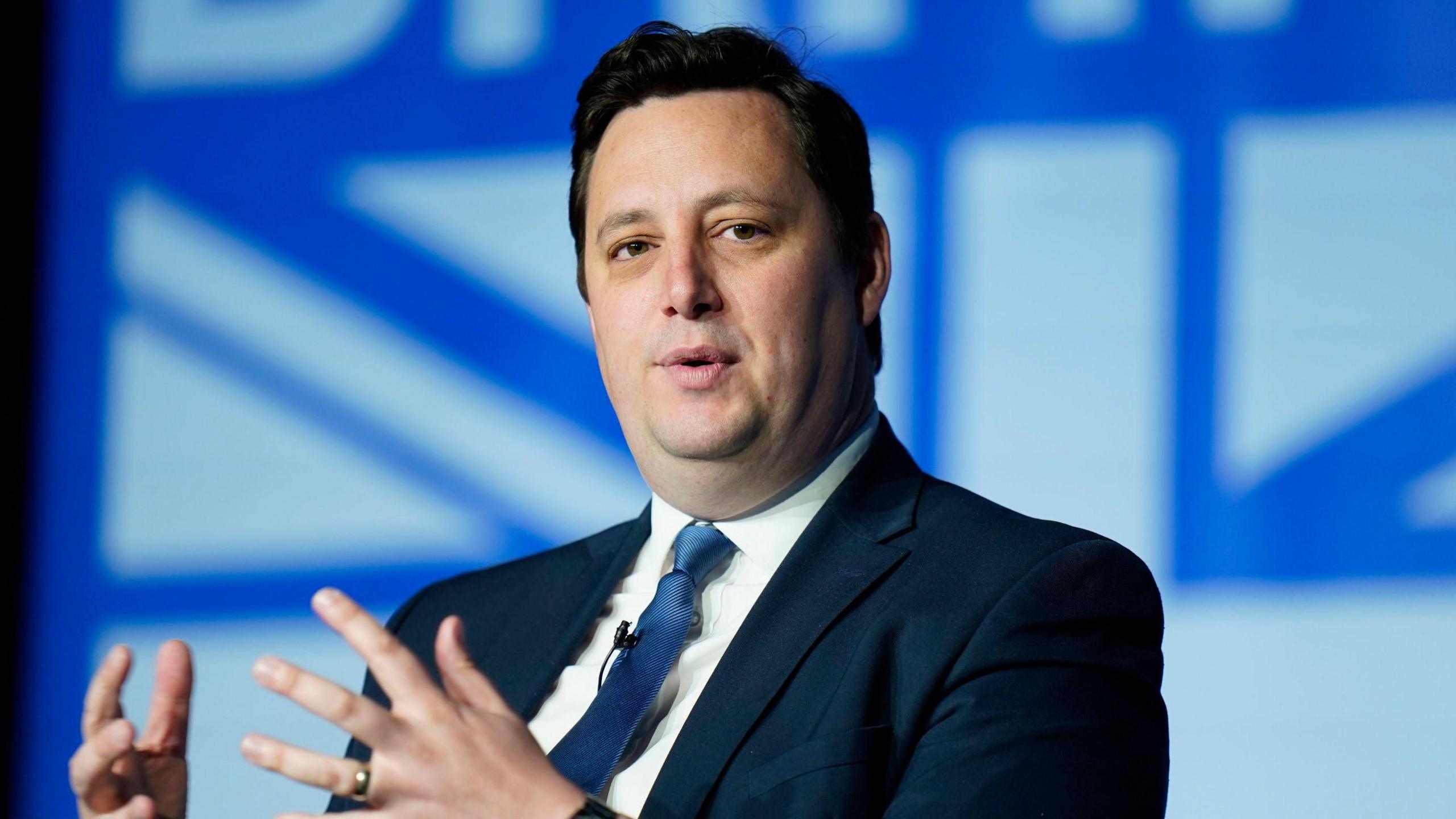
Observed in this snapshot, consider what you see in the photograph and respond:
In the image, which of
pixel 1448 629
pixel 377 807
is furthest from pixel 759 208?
pixel 1448 629

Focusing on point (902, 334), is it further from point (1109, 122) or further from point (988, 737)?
point (988, 737)

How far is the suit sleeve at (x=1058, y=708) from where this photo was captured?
1438mm

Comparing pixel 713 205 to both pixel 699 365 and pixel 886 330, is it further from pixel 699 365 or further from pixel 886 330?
pixel 886 330

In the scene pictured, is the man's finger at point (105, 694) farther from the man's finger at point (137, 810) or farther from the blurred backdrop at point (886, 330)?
the blurred backdrop at point (886, 330)

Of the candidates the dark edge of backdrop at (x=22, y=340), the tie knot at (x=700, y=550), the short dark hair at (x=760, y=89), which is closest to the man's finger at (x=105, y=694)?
the tie knot at (x=700, y=550)

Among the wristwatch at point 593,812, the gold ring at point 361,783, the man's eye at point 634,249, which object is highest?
the man's eye at point 634,249

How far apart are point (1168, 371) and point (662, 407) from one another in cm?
117

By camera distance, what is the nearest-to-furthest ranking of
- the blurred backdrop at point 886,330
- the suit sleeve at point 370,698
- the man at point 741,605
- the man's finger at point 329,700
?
the man's finger at point 329,700, the man at point 741,605, the suit sleeve at point 370,698, the blurred backdrop at point 886,330

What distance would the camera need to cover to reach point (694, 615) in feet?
5.87

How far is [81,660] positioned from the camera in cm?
312

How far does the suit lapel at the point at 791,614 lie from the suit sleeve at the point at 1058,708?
0.18 meters

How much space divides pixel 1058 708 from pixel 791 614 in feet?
1.13

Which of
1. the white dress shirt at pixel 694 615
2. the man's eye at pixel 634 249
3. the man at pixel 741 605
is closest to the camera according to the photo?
the man at pixel 741 605

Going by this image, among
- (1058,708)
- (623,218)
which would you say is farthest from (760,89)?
(1058,708)
